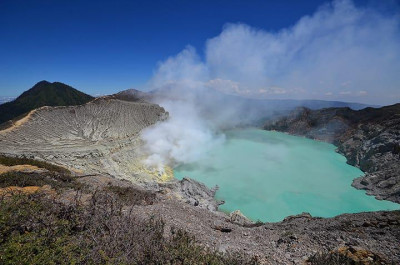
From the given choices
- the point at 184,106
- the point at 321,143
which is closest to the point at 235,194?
the point at 321,143

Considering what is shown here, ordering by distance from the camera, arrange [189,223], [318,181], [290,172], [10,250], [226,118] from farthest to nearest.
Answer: [226,118] < [290,172] < [318,181] < [189,223] < [10,250]

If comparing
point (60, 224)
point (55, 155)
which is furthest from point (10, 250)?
point (55, 155)

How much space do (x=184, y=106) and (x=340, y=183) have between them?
52.7 m

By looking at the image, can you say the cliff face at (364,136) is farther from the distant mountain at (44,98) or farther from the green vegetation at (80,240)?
the distant mountain at (44,98)

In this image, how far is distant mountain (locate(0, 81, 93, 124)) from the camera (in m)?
81.9

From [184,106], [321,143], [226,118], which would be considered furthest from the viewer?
[226,118]

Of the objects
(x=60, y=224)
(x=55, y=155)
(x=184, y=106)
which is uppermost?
(x=184, y=106)

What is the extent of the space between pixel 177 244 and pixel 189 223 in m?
2.88

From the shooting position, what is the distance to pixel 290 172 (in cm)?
3228

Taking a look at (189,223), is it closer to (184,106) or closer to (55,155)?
(55,155)

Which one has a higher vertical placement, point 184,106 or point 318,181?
point 184,106

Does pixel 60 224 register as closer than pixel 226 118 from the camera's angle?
Yes

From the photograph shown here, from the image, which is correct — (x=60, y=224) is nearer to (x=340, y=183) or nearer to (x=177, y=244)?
(x=177, y=244)

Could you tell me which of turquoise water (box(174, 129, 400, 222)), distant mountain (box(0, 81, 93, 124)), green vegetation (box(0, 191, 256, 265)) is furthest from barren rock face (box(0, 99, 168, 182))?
distant mountain (box(0, 81, 93, 124))
